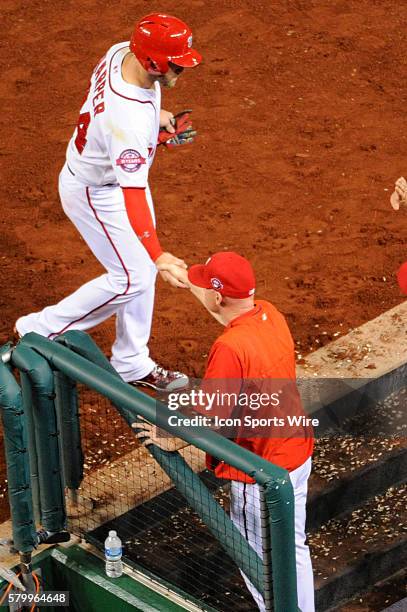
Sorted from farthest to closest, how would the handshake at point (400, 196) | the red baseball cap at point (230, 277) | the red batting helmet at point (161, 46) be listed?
the handshake at point (400, 196)
the red batting helmet at point (161, 46)
the red baseball cap at point (230, 277)

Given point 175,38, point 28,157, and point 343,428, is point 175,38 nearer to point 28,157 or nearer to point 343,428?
point 343,428

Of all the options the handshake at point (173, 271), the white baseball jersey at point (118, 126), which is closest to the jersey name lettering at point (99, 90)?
the white baseball jersey at point (118, 126)

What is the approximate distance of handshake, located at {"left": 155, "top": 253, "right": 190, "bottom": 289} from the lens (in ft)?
19.4

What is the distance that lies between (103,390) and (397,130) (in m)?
5.57

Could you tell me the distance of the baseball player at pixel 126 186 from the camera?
6184mm

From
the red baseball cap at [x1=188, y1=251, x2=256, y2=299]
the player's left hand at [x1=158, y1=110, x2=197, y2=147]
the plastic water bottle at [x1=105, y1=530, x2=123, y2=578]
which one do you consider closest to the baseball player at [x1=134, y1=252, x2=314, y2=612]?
the red baseball cap at [x1=188, y1=251, x2=256, y2=299]

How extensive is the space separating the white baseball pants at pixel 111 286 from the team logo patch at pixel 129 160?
50cm

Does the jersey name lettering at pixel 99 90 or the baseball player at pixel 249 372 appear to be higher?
the jersey name lettering at pixel 99 90

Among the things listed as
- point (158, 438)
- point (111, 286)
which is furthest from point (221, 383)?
point (111, 286)

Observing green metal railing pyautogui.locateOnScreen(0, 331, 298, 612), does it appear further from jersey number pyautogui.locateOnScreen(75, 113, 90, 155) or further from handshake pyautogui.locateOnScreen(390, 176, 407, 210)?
handshake pyautogui.locateOnScreen(390, 176, 407, 210)

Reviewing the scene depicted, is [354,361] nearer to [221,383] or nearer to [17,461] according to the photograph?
[221,383]

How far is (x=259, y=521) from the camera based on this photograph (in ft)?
17.1

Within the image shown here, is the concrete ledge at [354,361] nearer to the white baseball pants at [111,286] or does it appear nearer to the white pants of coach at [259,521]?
the white baseball pants at [111,286]

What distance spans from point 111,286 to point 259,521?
2028 millimetres
